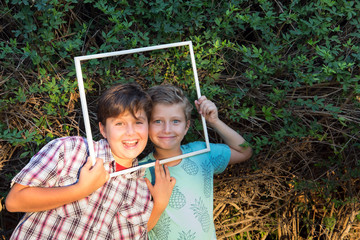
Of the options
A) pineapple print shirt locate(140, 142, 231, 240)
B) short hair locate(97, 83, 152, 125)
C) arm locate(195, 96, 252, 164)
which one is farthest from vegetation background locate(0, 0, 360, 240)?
short hair locate(97, 83, 152, 125)

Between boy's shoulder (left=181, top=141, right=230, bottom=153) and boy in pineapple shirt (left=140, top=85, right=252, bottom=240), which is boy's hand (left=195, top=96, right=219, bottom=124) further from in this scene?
boy's shoulder (left=181, top=141, right=230, bottom=153)

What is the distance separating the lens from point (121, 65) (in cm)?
224

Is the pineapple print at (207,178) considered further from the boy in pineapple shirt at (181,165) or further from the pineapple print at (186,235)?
the pineapple print at (186,235)

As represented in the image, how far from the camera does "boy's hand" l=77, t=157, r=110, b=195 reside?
169 cm

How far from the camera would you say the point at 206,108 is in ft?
6.74

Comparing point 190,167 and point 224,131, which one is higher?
point 224,131

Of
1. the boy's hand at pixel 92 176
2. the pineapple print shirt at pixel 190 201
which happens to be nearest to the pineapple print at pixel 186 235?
the pineapple print shirt at pixel 190 201

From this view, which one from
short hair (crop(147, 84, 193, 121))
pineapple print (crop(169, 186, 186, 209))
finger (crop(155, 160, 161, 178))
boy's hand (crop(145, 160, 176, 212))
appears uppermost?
short hair (crop(147, 84, 193, 121))

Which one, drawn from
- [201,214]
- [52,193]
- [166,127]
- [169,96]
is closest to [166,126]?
[166,127]

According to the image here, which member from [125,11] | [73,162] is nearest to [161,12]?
[125,11]

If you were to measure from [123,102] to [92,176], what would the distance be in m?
0.37

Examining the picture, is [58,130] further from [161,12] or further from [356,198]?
[356,198]

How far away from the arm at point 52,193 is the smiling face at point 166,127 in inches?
13.9

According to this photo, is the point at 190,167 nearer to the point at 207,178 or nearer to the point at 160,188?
the point at 207,178
